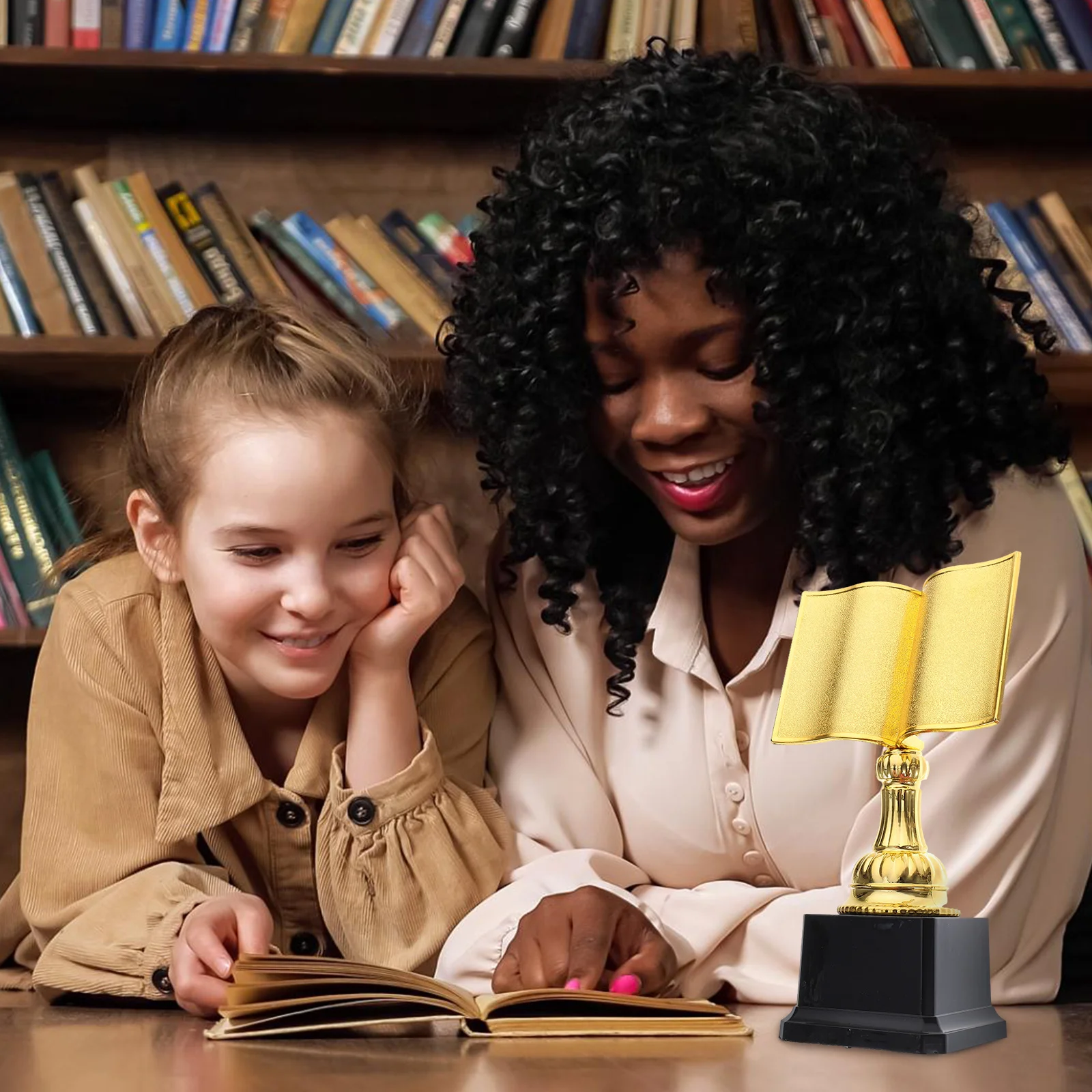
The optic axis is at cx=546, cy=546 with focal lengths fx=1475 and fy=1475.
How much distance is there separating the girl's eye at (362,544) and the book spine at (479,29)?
762 millimetres

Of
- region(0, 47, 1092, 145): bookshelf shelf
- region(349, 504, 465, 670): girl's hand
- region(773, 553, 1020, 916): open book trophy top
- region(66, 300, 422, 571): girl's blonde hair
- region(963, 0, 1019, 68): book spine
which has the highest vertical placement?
region(963, 0, 1019, 68): book spine

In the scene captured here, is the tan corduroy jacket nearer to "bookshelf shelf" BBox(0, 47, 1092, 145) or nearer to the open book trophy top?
the open book trophy top

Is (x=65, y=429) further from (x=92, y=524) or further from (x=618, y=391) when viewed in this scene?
(x=618, y=391)

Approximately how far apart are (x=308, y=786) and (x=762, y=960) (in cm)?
48

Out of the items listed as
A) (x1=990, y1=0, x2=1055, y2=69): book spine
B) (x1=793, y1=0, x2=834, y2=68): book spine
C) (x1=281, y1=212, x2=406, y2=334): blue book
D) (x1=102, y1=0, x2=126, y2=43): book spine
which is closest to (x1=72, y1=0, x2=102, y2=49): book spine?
(x1=102, y1=0, x2=126, y2=43): book spine

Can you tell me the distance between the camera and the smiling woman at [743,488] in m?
1.34

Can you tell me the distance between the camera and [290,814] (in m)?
1.49

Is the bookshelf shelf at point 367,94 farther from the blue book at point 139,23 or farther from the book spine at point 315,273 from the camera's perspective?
the book spine at point 315,273

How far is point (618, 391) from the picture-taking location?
55.8 inches

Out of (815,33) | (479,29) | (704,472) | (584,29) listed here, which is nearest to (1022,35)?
(815,33)

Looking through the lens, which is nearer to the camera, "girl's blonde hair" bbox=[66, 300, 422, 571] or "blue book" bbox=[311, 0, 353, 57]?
"girl's blonde hair" bbox=[66, 300, 422, 571]

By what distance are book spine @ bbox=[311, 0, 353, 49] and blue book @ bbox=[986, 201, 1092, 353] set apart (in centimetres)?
91

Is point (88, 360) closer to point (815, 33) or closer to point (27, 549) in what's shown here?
point (27, 549)

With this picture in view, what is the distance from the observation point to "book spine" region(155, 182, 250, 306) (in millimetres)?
1933
